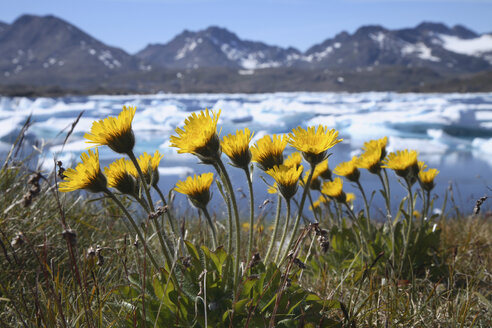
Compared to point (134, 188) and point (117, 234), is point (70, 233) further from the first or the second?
point (117, 234)

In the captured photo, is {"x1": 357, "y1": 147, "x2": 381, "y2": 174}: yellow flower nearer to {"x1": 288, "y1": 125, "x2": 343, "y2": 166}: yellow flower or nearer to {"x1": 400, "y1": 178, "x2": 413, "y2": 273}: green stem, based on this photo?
{"x1": 400, "y1": 178, "x2": 413, "y2": 273}: green stem

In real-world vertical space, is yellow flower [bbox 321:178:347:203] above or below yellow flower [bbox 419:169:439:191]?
below

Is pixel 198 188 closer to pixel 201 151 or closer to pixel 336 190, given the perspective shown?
pixel 201 151

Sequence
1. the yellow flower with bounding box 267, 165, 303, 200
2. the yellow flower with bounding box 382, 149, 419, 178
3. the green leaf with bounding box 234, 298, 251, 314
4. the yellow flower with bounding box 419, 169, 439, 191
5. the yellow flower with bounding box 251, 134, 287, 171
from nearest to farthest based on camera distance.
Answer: the green leaf with bounding box 234, 298, 251, 314 → the yellow flower with bounding box 267, 165, 303, 200 → the yellow flower with bounding box 251, 134, 287, 171 → the yellow flower with bounding box 382, 149, 419, 178 → the yellow flower with bounding box 419, 169, 439, 191

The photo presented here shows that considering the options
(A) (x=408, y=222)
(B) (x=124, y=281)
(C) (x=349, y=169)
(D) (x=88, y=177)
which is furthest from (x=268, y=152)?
(A) (x=408, y=222)

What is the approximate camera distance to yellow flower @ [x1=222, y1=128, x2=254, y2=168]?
1418mm

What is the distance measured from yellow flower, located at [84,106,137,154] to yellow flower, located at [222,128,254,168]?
33cm

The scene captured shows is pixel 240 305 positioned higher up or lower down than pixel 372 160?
lower down

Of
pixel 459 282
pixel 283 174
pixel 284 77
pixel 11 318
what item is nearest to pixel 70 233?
pixel 283 174

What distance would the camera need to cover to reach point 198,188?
1.52 m

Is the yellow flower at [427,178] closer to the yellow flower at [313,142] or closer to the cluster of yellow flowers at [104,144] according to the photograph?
the yellow flower at [313,142]

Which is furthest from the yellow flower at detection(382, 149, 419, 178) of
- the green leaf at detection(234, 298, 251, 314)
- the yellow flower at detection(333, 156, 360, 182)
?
the green leaf at detection(234, 298, 251, 314)

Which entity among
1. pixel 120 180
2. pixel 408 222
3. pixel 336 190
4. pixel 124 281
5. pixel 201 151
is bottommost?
pixel 124 281

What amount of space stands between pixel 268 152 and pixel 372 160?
3.20 ft
